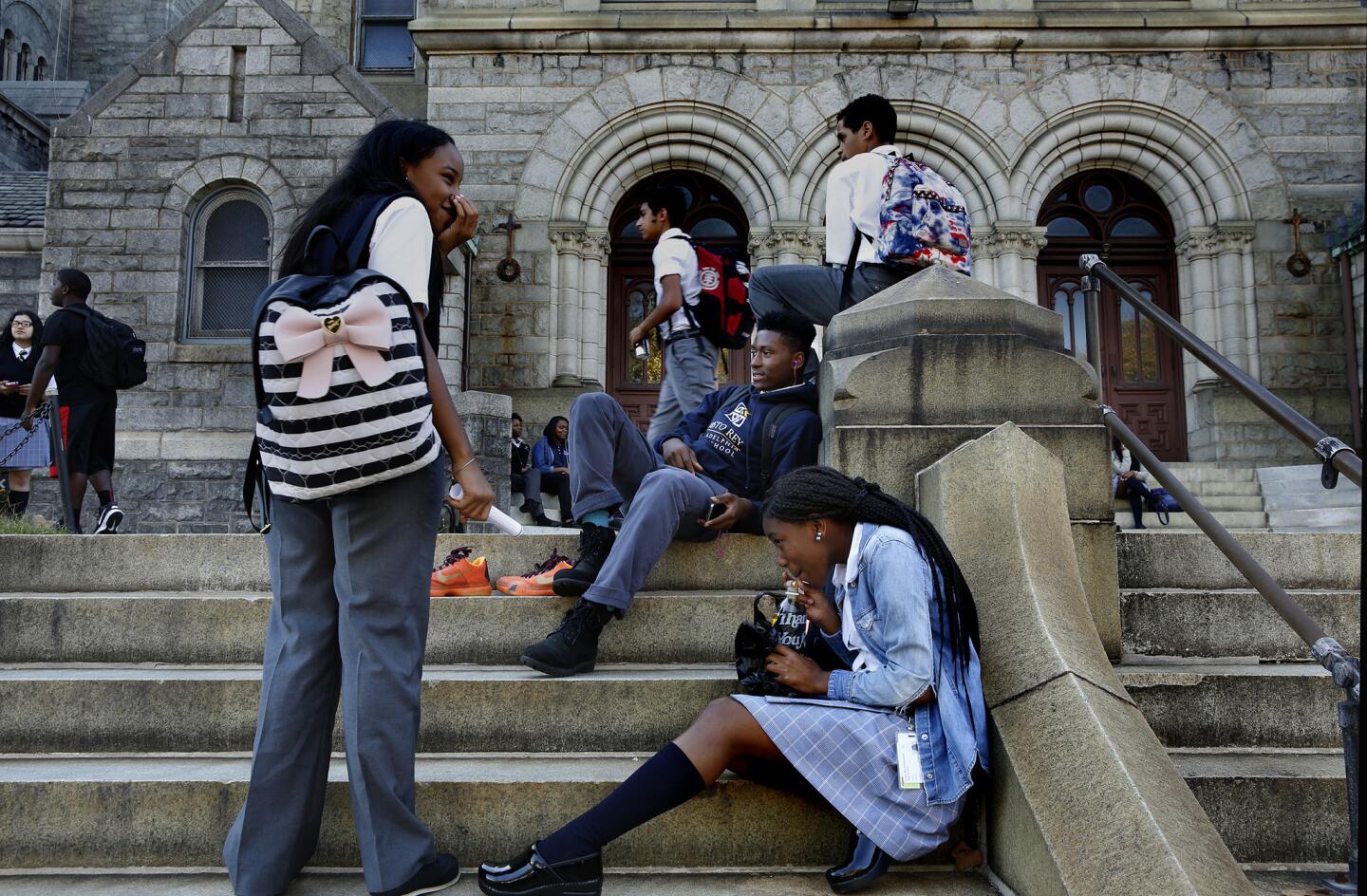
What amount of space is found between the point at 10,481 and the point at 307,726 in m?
6.95

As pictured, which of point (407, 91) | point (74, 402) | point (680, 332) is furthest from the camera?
point (407, 91)

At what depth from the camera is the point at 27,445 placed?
762cm

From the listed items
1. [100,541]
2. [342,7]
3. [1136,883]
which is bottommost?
[1136,883]

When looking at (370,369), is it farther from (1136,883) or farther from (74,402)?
(74,402)

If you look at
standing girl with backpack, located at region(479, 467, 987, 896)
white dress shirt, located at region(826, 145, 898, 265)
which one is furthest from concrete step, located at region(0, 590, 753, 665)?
white dress shirt, located at region(826, 145, 898, 265)

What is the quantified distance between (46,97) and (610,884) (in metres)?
23.4

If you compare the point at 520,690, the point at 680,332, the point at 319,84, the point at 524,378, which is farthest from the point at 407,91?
the point at 520,690

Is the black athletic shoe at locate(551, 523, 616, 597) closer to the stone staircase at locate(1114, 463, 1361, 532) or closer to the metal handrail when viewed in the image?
the metal handrail

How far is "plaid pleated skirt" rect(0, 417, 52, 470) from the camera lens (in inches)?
299

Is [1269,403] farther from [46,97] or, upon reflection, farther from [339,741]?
[46,97]

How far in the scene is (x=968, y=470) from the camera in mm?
3273

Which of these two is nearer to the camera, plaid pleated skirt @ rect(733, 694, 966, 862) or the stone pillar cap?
plaid pleated skirt @ rect(733, 694, 966, 862)

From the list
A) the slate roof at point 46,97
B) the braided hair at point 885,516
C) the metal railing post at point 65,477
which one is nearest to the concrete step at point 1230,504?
the braided hair at point 885,516

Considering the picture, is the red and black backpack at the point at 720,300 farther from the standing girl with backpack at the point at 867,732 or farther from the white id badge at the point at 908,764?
the white id badge at the point at 908,764
